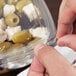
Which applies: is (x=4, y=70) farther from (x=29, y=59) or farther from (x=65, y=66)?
(x=65, y=66)

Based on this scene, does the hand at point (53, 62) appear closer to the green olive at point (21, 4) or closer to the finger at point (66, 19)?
the finger at point (66, 19)

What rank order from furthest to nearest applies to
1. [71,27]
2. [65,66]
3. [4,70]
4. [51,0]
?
[51,0] < [4,70] < [71,27] < [65,66]

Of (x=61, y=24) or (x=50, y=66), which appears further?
(x=61, y=24)

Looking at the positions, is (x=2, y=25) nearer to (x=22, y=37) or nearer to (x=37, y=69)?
(x=22, y=37)

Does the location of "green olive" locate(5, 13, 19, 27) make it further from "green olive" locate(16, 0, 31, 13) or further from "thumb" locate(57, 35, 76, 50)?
"thumb" locate(57, 35, 76, 50)

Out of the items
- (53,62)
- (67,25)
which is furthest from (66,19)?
(53,62)

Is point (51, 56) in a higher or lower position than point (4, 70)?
higher

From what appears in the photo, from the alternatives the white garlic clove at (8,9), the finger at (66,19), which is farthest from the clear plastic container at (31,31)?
the finger at (66,19)

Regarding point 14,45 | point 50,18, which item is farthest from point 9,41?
point 50,18
